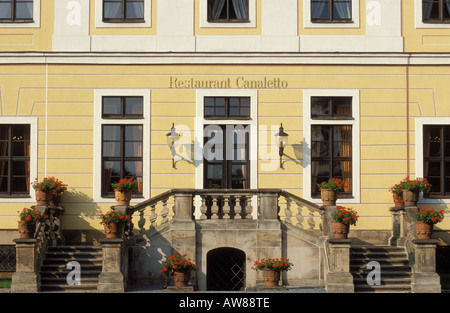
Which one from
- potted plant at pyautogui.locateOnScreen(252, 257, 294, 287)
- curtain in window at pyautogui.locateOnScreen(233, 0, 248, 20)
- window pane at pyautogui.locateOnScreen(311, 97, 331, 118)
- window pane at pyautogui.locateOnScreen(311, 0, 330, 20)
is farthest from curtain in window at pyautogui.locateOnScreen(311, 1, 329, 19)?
potted plant at pyautogui.locateOnScreen(252, 257, 294, 287)

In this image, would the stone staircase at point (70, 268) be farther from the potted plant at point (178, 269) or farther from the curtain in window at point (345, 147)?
the curtain in window at point (345, 147)

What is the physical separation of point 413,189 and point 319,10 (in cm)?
524

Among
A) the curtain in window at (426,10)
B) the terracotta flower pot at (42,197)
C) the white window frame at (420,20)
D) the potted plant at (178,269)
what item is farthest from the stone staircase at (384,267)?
the terracotta flower pot at (42,197)

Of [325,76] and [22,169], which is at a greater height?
[325,76]

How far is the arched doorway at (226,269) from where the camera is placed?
57.8ft

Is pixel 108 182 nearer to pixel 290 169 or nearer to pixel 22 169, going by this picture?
pixel 22 169

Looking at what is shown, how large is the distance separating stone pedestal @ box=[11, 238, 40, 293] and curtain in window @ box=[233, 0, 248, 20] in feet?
25.6

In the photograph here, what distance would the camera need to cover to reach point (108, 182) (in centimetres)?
1944

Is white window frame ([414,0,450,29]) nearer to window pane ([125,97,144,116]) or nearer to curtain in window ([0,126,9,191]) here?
window pane ([125,97,144,116])

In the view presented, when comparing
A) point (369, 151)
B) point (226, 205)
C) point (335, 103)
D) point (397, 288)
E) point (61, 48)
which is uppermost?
point (61, 48)

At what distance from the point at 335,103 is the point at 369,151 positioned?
150 centimetres

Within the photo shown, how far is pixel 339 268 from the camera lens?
16.5 meters

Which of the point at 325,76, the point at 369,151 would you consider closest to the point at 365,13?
the point at 325,76

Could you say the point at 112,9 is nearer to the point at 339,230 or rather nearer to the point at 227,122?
the point at 227,122
